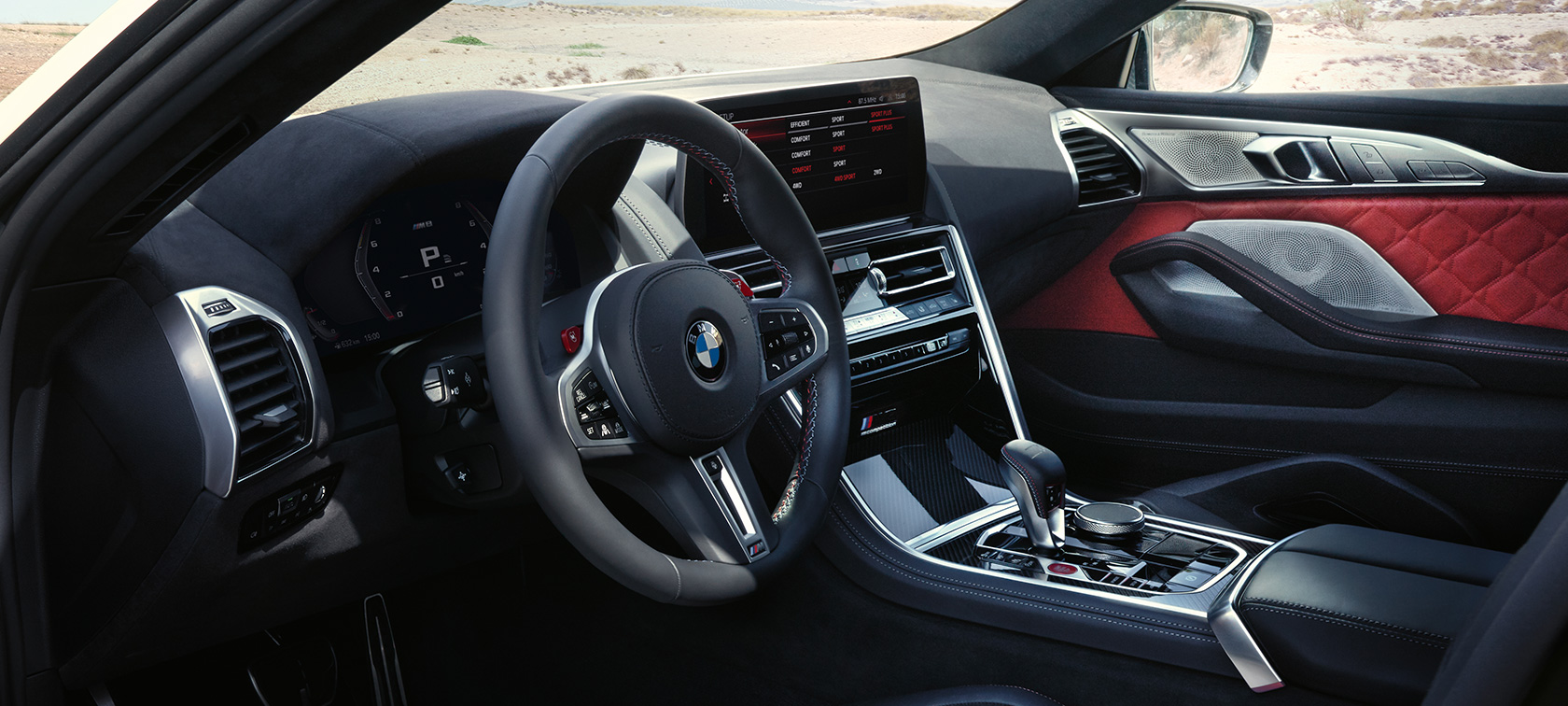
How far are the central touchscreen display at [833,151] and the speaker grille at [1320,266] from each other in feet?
2.32

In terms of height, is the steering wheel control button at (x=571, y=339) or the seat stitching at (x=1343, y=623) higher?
the steering wheel control button at (x=571, y=339)

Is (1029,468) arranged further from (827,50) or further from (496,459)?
(827,50)

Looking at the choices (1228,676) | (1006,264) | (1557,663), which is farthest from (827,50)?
(1557,663)

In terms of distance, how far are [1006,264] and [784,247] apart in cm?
113

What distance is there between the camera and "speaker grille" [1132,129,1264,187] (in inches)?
92.4

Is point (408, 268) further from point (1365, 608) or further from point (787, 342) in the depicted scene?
point (1365, 608)

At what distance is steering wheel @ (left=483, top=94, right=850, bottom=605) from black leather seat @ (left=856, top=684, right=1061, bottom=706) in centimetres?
39

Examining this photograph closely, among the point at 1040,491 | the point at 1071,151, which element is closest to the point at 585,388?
the point at 1040,491

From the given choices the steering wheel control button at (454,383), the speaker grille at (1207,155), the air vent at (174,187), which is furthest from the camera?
the speaker grille at (1207,155)

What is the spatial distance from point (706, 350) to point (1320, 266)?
62.3 inches

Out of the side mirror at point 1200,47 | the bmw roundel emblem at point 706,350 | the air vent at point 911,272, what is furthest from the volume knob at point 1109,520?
the side mirror at point 1200,47

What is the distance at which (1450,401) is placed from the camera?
2029 millimetres

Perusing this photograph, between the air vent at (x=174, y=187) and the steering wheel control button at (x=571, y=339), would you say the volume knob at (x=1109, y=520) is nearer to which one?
the steering wheel control button at (x=571, y=339)

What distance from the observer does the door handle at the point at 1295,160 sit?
223 cm
